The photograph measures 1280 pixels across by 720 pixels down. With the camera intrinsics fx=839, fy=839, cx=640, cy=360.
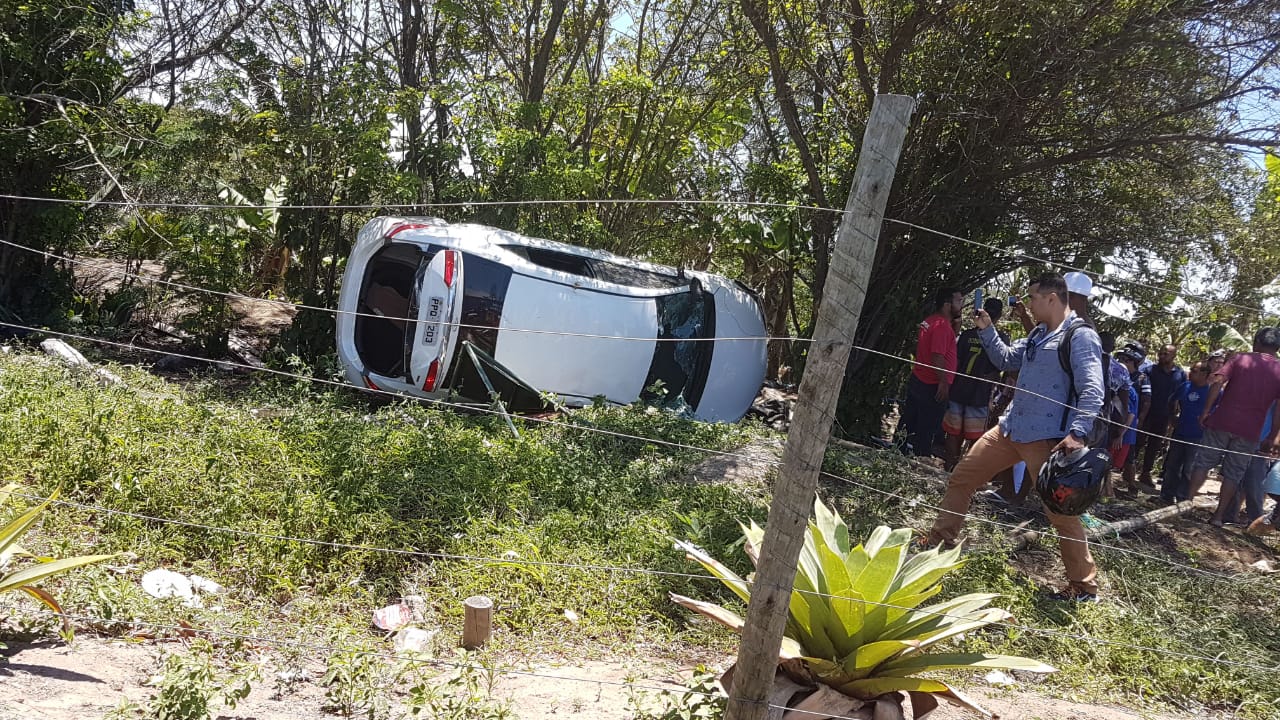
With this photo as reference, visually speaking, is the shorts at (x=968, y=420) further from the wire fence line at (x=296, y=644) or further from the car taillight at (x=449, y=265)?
the wire fence line at (x=296, y=644)

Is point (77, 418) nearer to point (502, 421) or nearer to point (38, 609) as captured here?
point (38, 609)

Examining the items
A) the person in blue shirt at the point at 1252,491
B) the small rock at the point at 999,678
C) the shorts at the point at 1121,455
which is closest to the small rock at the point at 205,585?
the small rock at the point at 999,678

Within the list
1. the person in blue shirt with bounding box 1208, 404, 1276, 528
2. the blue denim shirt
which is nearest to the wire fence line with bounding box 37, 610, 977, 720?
the blue denim shirt

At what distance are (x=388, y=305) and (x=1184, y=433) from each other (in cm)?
799

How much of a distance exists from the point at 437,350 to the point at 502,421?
0.89m

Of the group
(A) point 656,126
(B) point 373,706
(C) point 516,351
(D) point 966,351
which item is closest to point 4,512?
(B) point 373,706

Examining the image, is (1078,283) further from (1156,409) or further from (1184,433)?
(1156,409)

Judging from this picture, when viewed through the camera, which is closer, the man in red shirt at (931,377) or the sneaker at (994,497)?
the sneaker at (994,497)

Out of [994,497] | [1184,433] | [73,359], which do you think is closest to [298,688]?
[73,359]

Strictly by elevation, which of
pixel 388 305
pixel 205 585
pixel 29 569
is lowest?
pixel 205 585

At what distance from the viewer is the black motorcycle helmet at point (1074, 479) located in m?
4.34

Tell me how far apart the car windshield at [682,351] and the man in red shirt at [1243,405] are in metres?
4.49

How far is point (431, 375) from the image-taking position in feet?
23.4

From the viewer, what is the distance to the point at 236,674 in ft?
9.54
